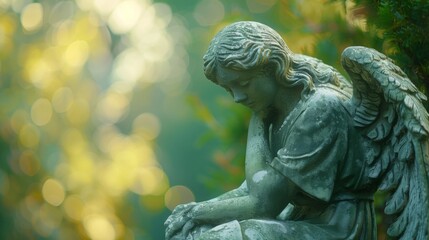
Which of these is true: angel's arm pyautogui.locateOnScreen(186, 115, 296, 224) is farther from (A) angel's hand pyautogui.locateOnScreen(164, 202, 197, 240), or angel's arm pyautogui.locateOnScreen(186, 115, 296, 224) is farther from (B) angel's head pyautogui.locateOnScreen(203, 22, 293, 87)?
(B) angel's head pyautogui.locateOnScreen(203, 22, 293, 87)

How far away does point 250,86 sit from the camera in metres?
4.35

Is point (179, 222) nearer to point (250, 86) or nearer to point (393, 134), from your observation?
point (250, 86)

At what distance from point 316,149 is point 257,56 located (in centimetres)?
39

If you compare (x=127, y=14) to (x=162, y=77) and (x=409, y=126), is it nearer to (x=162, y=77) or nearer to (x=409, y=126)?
(x=162, y=77)

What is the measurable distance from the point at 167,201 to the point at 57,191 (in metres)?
1.26

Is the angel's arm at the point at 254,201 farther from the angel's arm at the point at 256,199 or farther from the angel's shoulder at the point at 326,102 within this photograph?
the angel's shoulder at the point at 326,102

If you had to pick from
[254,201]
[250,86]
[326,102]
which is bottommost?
[254,201]

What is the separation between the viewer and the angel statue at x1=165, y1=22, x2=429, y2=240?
4188mm

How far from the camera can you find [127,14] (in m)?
12.8

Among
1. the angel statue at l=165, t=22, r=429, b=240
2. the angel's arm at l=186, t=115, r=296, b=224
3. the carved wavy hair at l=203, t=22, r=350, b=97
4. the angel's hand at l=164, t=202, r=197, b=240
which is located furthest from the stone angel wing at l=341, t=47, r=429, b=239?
the angel's hand at l=164, t=202, r=197, b=240

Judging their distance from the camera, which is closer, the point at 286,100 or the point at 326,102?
the point at 326,102

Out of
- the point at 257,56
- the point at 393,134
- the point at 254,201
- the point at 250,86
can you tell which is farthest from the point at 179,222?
the point at 393,134

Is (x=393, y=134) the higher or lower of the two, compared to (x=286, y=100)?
lower

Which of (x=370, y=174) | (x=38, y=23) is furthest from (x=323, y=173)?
(x=38, y=23)
